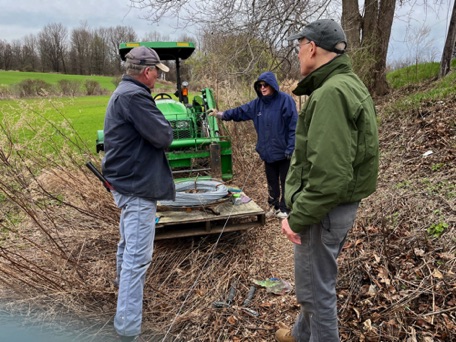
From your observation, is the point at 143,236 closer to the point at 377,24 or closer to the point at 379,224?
the point at 379,224

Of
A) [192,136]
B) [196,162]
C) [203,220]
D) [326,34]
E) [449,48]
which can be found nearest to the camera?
[326,34]

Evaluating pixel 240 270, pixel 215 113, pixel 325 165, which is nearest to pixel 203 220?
pixel 240 270

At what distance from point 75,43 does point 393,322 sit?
6638 centimetres

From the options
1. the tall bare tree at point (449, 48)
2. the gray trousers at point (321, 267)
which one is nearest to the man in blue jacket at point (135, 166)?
the gray trousers at point (321, 267)

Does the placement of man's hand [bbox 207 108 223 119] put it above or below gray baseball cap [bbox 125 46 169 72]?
below

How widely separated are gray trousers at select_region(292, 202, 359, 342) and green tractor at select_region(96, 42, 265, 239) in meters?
1.71

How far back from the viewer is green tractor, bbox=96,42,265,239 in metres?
3.79

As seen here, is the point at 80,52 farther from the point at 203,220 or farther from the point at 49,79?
the point at 203,220

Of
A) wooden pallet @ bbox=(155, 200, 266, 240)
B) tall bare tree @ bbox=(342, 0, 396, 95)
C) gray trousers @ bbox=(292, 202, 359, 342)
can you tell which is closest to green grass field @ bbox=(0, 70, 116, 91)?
tall bare tree @ bbox=(342, 0, 396, 95)

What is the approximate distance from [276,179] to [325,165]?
3012 millimetres

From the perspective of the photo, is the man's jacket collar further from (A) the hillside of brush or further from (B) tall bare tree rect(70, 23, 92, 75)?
(B) tall bare tree rect(70, 23, 92, 75)

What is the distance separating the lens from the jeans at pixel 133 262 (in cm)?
275

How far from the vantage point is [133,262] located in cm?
278

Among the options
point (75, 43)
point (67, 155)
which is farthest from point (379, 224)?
point (75, 43)
